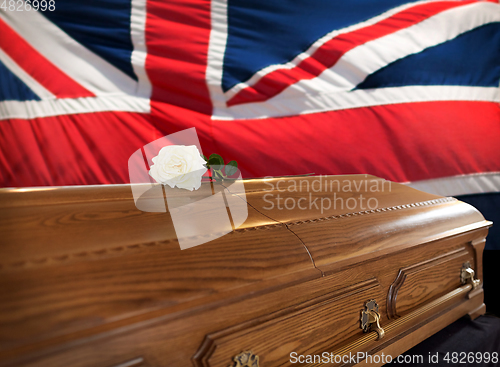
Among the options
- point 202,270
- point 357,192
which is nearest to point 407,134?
point 357,192

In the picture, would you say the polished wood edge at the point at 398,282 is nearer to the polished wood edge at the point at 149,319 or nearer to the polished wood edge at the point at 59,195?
the polished wood edge at the point at 149,319

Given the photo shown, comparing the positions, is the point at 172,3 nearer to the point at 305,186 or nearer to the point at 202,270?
the point at 305,186

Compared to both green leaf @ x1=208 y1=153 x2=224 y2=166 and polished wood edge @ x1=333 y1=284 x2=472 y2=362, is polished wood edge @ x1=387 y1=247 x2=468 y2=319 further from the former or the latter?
green leaf @ x1=208 y1=153 x2=224 y2=166

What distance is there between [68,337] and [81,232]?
182 mm

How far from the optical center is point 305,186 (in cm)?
93

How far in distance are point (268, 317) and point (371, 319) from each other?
347 mm

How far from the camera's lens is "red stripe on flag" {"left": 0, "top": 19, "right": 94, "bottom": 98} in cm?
127

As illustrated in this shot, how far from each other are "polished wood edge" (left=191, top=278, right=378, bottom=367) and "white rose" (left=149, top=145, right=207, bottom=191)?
360 millimetres

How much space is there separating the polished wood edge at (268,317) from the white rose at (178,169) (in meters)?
0.36

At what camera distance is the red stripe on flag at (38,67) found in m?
1.27

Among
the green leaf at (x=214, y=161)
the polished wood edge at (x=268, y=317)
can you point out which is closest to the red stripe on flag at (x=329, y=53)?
the green leaf at (x=214, y=161)

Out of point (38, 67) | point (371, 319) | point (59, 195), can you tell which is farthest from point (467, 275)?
point (38, 67)

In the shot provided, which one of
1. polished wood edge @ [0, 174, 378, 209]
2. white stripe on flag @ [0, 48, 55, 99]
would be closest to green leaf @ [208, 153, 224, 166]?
polished wood edge @ [0, 174, 378, 209]

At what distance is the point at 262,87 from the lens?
1.50 meters
